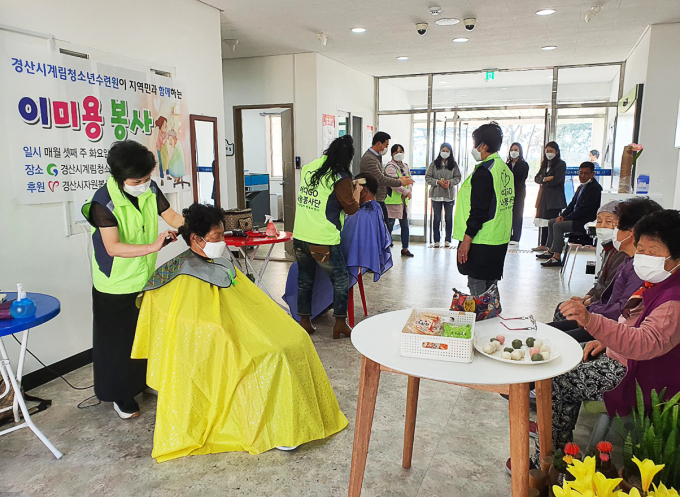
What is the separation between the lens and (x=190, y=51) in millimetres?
4324

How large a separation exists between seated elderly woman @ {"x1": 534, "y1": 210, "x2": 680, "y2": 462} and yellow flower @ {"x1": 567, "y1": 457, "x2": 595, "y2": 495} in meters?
0.49

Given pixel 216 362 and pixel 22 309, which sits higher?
pixel 22 309

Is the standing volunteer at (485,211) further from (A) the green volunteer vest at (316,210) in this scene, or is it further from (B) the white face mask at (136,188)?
(B) the white face mask at (136,188)

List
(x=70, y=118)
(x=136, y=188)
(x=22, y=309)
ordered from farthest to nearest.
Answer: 1. (x=70, y=118)
2. (x=136, y=188)
3. (x=22, y=309)

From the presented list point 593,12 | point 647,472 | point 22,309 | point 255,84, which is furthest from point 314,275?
point 255,84

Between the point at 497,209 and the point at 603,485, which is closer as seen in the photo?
the point at 603,485

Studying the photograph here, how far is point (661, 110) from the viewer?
540cm

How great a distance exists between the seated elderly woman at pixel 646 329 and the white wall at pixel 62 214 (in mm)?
2836

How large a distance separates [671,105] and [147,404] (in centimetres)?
557

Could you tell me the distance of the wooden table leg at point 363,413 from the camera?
1.71m

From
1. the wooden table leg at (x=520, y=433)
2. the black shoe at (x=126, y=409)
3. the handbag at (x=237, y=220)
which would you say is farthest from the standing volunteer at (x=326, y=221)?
the wooden table leg at (x=520, y=433)

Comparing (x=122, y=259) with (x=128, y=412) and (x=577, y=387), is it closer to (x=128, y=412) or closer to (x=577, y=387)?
(x=128, y=412)

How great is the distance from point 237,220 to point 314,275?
0.72 m

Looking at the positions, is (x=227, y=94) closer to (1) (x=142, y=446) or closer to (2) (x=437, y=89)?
(2) (x=437, y=89)
